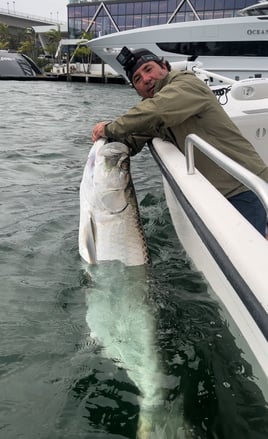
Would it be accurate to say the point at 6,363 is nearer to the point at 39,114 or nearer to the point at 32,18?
the point at 39,114

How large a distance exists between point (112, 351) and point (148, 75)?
2.02m

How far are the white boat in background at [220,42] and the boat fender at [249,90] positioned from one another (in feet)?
37.7

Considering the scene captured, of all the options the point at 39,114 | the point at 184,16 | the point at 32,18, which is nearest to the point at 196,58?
the point at 39,114

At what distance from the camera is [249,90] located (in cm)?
581

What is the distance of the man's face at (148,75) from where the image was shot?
349 cm

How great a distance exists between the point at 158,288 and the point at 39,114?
1134cm

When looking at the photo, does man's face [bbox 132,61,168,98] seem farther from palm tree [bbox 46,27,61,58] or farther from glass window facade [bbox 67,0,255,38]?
palm tree [bbox 46,27,61,58]

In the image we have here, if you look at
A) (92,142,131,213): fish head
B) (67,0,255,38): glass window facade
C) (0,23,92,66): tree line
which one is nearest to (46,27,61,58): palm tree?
(0,23,92,66): tree line

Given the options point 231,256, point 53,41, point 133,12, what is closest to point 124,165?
point 231,256

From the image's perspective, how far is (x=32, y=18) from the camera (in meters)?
84.9

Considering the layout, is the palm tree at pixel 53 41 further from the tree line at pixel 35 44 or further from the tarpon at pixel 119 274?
the tarpon at pixel 119 274

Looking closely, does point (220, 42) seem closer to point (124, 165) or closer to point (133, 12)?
point (124, 165)

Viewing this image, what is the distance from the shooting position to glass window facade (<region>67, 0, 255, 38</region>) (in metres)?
47.6

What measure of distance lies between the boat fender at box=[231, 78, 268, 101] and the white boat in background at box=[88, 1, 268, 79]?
37.7 ft
